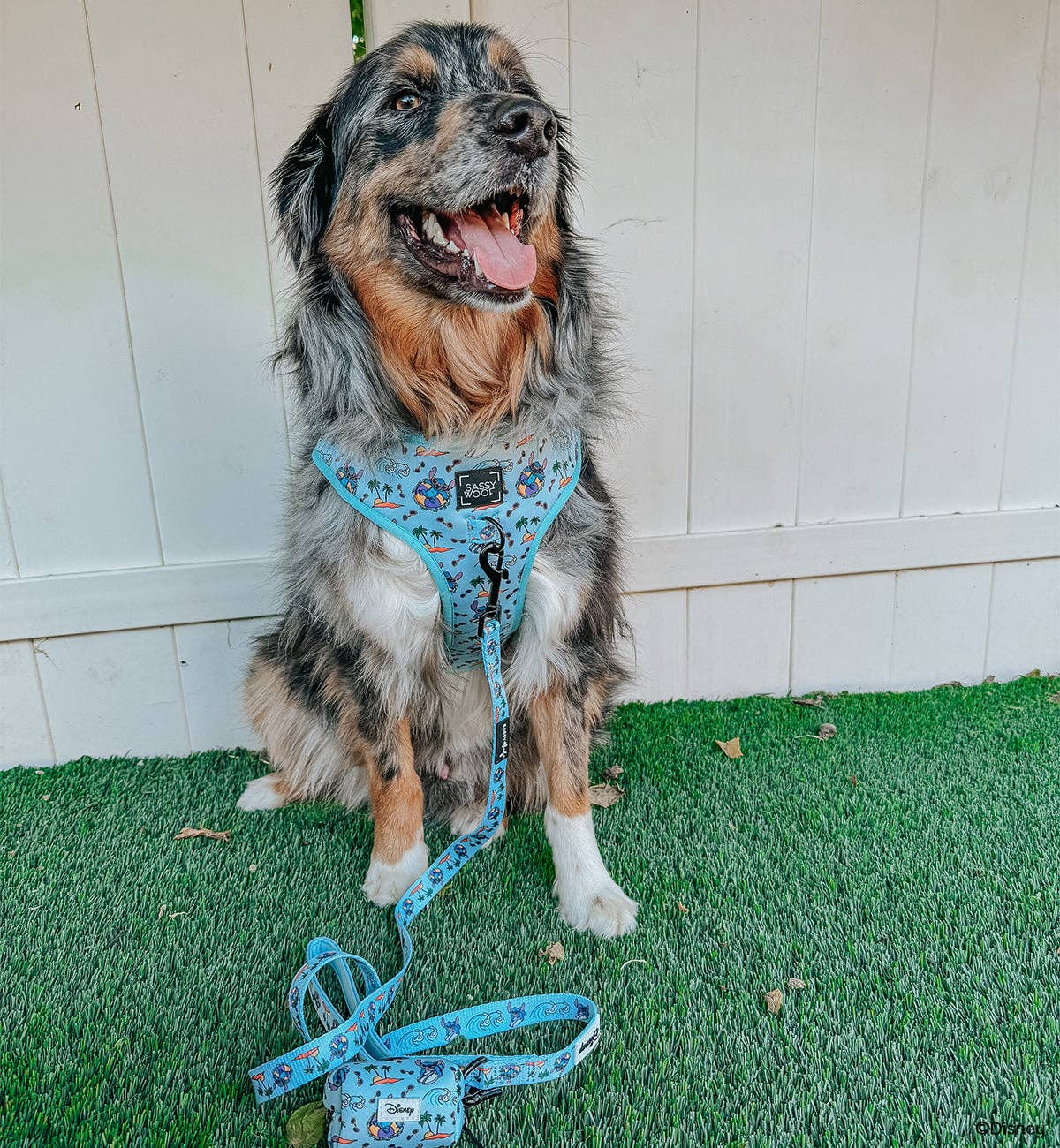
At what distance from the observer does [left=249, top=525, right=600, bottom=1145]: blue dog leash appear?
3.82ft

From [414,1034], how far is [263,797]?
1001 mm

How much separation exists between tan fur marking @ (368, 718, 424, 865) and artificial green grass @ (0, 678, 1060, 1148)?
0.42 feet

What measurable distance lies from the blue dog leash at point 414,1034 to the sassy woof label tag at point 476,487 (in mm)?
84

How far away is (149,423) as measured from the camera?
7.51 feet

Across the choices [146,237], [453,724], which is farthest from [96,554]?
[453,724]

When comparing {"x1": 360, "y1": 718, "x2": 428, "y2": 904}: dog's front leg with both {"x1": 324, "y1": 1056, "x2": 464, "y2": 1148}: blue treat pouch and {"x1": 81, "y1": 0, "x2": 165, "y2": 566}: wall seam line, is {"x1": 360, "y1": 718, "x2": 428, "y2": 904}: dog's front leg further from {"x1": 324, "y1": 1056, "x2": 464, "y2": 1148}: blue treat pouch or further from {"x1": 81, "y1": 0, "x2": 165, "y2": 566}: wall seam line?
{"x1": 81, "y1": 0, "x2": 165, "y2": 566}: wall seam line

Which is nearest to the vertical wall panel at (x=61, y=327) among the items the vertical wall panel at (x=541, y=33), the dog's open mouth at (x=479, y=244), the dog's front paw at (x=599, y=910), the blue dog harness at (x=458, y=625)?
the blue dog harness at (x=458, y=625)

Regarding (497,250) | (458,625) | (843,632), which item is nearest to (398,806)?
(458,625)

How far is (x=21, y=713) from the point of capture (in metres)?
2.40

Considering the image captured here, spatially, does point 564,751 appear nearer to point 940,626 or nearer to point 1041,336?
point 940,626

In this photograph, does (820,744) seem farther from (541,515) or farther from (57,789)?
(57,789)

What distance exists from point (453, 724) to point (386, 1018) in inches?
25.0

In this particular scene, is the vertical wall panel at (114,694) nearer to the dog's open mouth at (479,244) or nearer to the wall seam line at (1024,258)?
the dog's open mouth at (479,244)

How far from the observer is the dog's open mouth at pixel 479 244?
144 cm
